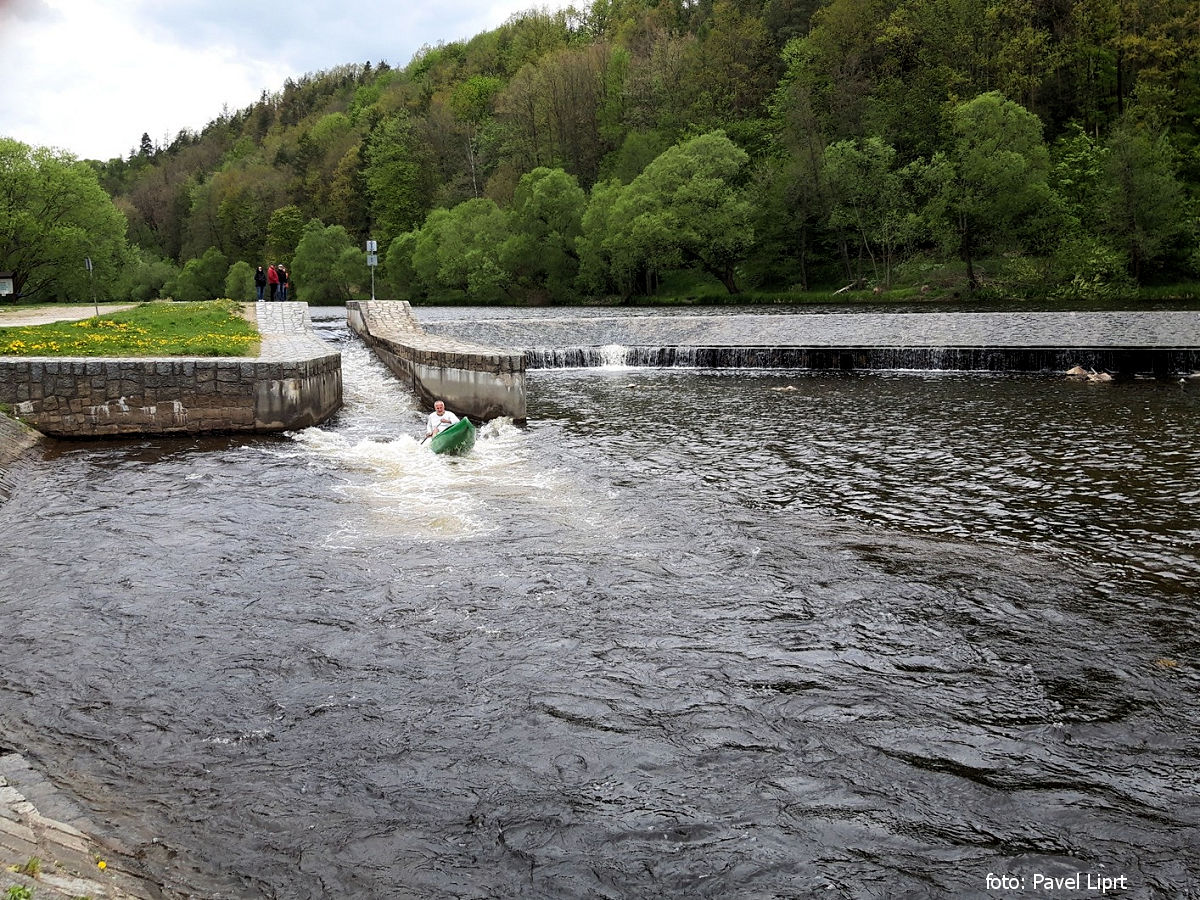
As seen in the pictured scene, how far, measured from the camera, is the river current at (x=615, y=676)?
543cm

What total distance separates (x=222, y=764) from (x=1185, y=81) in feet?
239

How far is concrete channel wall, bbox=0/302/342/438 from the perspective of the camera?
55.6ft

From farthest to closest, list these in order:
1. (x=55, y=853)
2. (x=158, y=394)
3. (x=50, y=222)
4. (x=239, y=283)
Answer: (x=239, y=283) < (x=50, y=222) < (x=158, y=394) < (x=55, y=853)

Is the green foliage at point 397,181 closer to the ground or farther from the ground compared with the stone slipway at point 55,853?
farther from the ground

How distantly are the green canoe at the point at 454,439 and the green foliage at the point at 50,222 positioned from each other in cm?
5320

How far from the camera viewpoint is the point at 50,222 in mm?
61219

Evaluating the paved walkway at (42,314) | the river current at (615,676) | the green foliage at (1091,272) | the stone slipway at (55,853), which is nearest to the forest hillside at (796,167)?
the green foliage at (1091,272)

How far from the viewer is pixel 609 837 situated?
220 inches

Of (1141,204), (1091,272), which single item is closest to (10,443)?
(1091,272)

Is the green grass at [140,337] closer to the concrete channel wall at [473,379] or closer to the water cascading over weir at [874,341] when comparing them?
the concrete channel wall at [473,379]

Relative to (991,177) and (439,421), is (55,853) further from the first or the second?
(991,177)

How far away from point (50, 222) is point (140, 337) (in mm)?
48238

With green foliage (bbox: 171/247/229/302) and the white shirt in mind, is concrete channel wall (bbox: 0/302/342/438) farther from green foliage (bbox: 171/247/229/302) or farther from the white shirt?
green foliage (bbox: 171/247/229/302)

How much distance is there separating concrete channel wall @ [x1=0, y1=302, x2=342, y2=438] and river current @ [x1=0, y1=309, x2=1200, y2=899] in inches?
88.5
